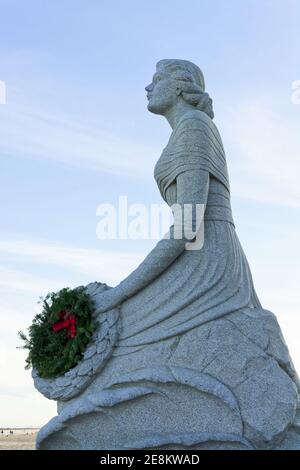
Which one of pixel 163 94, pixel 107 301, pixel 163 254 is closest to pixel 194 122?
pixel 163 94

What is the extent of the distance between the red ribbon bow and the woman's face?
231 centimetres

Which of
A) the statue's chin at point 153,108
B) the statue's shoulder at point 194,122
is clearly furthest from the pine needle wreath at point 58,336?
the statue's chin at point 153,108

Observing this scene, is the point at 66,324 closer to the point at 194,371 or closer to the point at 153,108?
the point at 194,371

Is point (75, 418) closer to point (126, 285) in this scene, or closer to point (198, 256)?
point (126, 285)

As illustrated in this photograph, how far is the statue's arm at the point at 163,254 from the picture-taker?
5895 mm

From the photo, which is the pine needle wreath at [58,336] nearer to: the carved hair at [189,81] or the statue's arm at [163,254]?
the statue's arm at [163,254]

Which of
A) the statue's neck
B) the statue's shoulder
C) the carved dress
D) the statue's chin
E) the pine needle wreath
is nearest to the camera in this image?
the carved dress

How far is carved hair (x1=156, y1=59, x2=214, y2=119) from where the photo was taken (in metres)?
6.65

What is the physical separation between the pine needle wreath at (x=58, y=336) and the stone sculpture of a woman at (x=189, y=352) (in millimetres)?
135

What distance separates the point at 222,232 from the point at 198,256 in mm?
353

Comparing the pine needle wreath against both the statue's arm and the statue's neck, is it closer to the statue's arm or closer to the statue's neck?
the statue's arm

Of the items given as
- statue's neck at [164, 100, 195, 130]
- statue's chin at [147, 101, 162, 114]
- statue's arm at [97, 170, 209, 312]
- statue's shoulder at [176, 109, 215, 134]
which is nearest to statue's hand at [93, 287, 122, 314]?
statue's arm at [97, 170, 209, 312]

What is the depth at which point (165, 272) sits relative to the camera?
598cm
